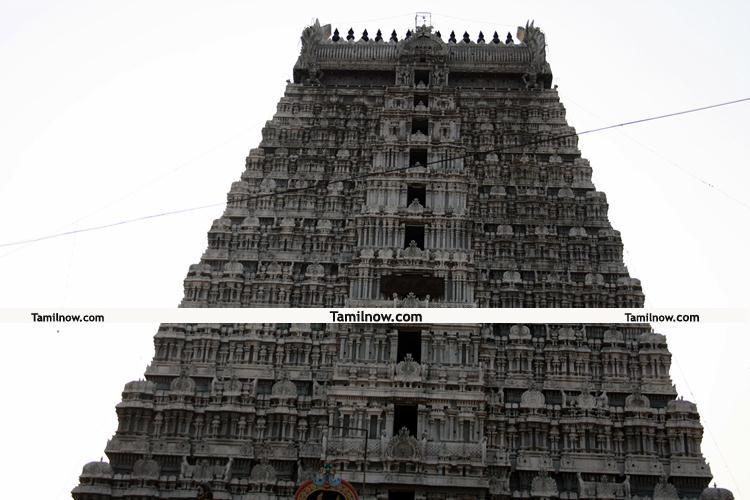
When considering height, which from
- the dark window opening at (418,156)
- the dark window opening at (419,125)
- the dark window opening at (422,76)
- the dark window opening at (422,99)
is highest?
the dark window opening at (422,76)

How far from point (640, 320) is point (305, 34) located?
35100mm

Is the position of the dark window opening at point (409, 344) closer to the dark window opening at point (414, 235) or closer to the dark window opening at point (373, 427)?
the dark window opening at point (373, 427)

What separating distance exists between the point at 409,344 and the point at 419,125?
1431 cm

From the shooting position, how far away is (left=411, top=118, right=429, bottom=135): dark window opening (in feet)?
151

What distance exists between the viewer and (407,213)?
4022 centimetres

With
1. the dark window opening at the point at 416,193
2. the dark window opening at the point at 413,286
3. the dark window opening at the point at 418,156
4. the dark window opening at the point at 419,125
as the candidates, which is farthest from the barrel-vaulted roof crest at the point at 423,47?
the dark window opening at the point at 413,286

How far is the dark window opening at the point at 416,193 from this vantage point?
41.8 metres

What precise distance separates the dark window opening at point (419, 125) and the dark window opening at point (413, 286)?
34.8 feet

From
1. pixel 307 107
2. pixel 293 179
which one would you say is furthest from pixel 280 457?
pixel 307 107

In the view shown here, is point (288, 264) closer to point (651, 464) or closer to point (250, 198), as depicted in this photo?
point (250, 198)

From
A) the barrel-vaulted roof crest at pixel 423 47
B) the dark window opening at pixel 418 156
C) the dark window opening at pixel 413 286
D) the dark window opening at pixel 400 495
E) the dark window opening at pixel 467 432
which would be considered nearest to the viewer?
the dark window opening at pixel 400 495

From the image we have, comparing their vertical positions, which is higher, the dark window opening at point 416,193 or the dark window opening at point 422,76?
the dark window opening at point 422,76

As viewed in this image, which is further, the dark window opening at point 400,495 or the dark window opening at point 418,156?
the dark window opening at point 418,156

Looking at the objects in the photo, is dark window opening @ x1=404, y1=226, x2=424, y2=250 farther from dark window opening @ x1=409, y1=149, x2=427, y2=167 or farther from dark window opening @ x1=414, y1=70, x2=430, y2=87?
dark window opening @ x1=414, y1=70, x2=430, y2=87
